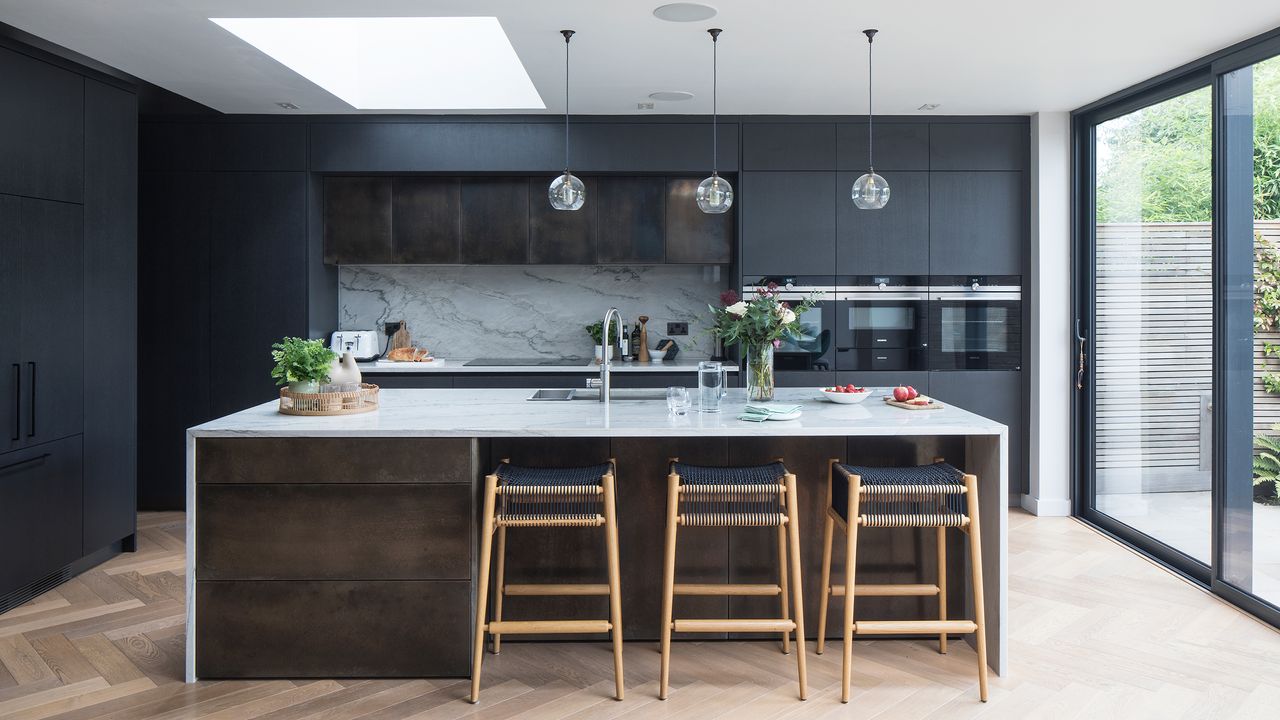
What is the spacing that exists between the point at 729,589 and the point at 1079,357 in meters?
2.99

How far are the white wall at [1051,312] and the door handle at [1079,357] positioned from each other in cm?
5

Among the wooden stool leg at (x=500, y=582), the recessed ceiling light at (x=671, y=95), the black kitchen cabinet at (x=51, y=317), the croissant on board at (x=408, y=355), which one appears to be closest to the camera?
the wooden stool leg at (x=500, y=582)

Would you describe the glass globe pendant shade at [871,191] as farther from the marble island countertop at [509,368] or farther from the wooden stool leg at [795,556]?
the marble island countertop at [509,368]

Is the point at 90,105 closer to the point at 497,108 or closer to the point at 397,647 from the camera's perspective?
the point at 497,108

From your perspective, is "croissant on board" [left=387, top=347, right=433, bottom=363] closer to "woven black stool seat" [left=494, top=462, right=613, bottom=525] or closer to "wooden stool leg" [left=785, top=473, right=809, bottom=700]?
"woven black stool seat" [left=494, top=462, right=613, bottom=525]

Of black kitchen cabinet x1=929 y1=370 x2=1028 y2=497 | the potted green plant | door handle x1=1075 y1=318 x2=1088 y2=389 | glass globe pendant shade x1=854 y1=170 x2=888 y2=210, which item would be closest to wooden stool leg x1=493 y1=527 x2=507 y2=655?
the potted green plant

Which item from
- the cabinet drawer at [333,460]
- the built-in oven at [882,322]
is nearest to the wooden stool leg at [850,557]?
the cabinet drawer at [333,460]

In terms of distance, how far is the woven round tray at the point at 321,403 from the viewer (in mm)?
2967

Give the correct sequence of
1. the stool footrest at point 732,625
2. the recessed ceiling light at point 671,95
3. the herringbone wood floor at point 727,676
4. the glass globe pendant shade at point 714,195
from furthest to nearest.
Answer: the recessed ceiling light at point 671,95
the glass globe pendant shade at point 714,195
the stool footrest at point 732,625
the herringbone wood floor at point 727,676

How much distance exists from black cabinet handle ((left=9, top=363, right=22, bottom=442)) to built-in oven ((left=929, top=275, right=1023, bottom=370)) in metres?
4.53

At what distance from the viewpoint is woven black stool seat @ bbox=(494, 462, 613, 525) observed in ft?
8.73

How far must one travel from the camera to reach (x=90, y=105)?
3891mm

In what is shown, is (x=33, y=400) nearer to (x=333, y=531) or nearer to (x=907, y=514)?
(x=333, y=531)

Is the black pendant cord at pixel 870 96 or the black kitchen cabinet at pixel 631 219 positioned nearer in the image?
the black pendant cord at pixel 870 96
